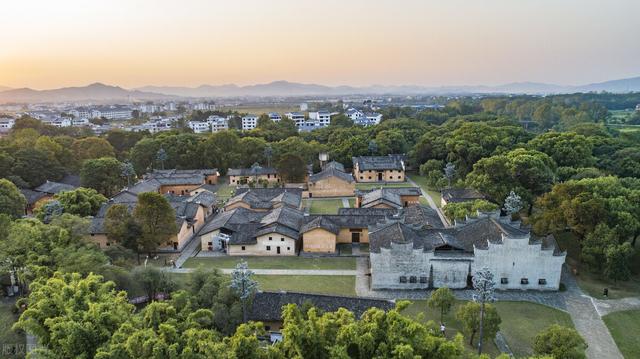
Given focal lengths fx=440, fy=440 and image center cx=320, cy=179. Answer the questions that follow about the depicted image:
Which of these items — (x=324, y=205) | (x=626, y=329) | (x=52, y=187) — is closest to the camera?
(x=626, y=329)

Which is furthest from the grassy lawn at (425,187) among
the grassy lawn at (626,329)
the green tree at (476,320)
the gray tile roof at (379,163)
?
the green tree at (476,320)

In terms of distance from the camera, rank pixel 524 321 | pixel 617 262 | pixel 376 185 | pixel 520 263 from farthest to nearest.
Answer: pixel 376 185 < pixel 520 263 < pixel 617 262 < pixel 524 321

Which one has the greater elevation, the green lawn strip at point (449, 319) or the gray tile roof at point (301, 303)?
the gray tile roof at point (301, 303)

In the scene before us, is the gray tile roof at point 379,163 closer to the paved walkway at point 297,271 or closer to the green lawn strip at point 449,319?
the paved walkway at point 297,271

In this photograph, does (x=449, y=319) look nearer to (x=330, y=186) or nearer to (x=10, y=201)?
(x=330, y=186)

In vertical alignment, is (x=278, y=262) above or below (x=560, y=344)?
below

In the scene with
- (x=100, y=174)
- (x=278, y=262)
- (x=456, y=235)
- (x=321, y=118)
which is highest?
(x=321, y=118)

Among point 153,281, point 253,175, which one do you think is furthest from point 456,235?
point 253,175

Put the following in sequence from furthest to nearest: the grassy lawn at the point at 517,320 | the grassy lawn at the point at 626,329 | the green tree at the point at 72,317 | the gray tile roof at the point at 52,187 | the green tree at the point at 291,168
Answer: the green tree at the point at 291,168, the gray tile roof at the point at 52,187, the grassy lawn at the point at 517,320, the grassy lawn at the point at 626,329, the green tree at the point at 72,317
